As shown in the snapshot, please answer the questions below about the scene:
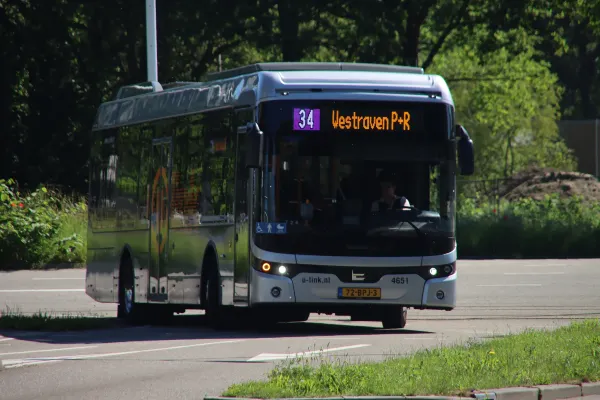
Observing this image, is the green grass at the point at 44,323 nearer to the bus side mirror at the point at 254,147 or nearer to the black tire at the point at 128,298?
the black tire at the point at 128,298

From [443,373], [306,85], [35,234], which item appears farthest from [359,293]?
[35,234]

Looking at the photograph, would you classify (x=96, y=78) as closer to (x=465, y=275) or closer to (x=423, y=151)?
(x=465, y=275)

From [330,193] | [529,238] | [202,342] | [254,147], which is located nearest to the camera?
[202,342]

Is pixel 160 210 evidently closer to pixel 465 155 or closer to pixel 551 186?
pixel 465 155

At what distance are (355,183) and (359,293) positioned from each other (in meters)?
1.23

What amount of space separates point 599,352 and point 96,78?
35141mm

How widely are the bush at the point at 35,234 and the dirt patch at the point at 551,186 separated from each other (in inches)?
847

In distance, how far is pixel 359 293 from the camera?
52.6 ft

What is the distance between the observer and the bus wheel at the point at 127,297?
19.7 meters

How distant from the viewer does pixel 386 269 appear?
1616 cm

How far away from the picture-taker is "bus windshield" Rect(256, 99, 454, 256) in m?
16.0

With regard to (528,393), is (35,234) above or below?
above

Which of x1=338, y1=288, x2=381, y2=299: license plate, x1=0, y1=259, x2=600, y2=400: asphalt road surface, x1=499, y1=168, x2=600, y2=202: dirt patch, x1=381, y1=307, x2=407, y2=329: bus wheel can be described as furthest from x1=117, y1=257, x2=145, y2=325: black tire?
x1=499, y1=168, x2=600, y2=202: dirt patch

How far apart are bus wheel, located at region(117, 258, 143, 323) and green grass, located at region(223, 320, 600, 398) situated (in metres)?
7.51
